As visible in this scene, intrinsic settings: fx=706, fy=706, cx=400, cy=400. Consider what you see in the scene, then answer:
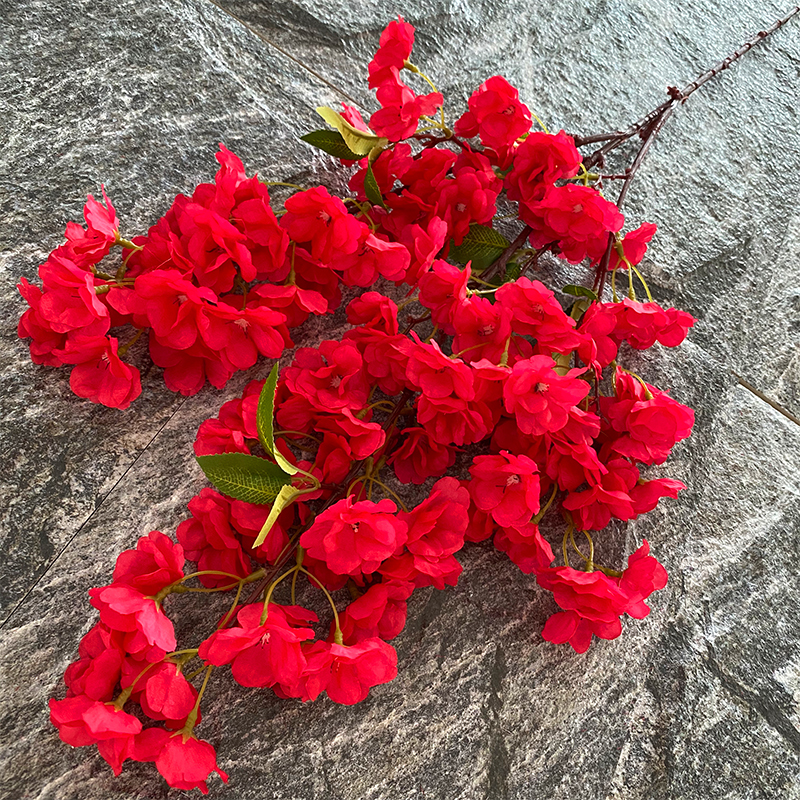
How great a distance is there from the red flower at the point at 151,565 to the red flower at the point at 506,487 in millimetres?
269

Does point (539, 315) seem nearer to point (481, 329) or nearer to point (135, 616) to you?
point (481, 329)

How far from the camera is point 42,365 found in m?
0.74

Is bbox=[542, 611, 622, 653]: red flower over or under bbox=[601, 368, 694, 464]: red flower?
under

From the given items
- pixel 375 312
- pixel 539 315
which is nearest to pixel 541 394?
pixel 539 315

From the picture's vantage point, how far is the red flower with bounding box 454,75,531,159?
761mm

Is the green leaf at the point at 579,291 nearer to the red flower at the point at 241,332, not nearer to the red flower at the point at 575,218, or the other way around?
the red flower at the point at 575,218

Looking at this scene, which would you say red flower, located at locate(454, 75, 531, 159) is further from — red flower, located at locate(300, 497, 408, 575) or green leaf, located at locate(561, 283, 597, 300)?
red flower, located at locate(300, 497, 408, 575)

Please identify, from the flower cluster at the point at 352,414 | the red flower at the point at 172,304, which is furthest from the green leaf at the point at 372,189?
the red flower at the point at 172,304

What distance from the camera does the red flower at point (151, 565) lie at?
1.90 ft

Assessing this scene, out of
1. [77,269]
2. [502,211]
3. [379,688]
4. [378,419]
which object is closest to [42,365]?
[77,269]

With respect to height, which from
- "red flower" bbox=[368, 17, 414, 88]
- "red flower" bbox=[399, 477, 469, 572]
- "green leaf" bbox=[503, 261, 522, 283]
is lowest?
"red flower" bbox=[399, 477, 469, 572]

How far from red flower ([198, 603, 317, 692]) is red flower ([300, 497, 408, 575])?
0.20ft

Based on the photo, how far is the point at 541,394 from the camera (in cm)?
59

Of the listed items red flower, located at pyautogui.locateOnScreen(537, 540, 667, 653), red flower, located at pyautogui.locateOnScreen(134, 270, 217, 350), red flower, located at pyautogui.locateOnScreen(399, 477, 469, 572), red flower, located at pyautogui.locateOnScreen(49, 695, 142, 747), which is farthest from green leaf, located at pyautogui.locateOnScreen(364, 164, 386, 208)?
red flower, located at pyautogui.locateOnScreen(49, 695, 142, 747)
